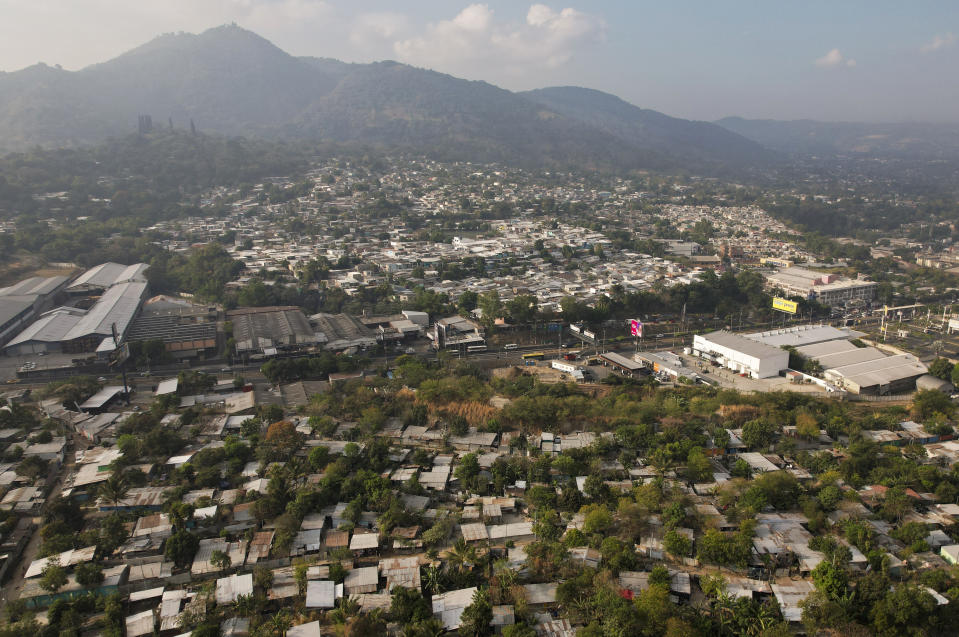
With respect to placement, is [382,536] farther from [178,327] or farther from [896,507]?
[178,327]

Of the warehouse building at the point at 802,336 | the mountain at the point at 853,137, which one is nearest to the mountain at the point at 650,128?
the mountain at the point at 853,137

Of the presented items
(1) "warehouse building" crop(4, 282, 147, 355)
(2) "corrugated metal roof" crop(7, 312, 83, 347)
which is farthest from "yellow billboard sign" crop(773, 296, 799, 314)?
(2) "corrugated metal roof" crop(7, 312, 83, 347)

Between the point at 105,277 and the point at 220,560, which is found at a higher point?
the point at 105,277

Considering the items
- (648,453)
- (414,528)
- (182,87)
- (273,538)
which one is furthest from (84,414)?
(182,87)

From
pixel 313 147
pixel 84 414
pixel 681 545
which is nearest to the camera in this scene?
pixel 681 545

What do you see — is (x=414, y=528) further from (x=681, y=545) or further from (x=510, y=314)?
(x=510, y=314)

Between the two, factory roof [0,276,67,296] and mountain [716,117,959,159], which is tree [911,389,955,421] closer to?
factory roof [0,276,67,296]

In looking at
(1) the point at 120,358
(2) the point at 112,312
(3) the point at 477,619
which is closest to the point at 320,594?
(3) the point at 477,619
